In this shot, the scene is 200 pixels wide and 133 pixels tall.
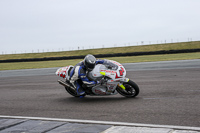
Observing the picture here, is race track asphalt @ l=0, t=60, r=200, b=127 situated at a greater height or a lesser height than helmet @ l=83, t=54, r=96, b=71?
lesser

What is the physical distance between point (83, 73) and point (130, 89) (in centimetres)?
149

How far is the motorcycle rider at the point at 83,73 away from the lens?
26.2 ft

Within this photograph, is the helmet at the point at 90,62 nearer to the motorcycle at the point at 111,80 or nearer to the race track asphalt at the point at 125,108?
the motorcycle at the point at 111,80

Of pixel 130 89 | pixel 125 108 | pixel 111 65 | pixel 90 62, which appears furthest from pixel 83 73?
pixel 125 108

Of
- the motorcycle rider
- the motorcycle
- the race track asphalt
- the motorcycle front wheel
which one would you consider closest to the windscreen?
the motorcycle

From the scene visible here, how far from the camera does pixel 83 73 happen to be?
814 cm

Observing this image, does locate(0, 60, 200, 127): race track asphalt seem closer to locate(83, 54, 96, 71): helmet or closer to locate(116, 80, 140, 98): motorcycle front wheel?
locate(116, 80, 140, 98): motorcycle front wheel

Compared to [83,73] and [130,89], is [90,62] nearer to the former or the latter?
[83,73]

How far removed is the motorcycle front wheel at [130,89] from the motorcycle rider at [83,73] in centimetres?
83

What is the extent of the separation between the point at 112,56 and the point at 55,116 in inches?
1304

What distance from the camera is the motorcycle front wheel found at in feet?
25.7

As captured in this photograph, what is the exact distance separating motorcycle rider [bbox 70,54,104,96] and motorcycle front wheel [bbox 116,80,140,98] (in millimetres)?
828

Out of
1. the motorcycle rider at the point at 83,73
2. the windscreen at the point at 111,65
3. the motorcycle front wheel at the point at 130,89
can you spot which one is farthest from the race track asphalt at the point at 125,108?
the windscreen at the point at 111,65

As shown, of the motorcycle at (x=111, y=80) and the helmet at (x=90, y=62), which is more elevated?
the helmet at (x=90, y=62)
